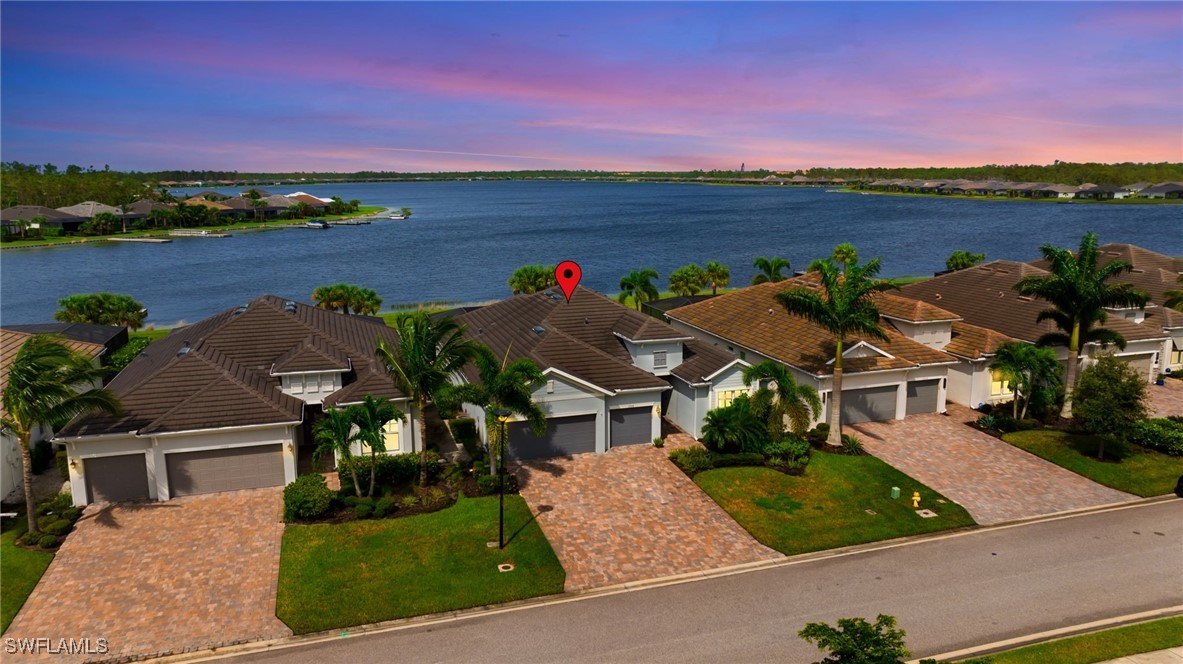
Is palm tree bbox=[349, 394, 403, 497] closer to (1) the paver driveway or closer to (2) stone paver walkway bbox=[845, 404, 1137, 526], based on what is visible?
(1) the paver driveway

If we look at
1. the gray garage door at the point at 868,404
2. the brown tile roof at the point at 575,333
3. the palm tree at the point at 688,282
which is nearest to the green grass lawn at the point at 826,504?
the gray garage door at the point at 868,404

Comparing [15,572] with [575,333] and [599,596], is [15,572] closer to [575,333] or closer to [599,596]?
[599,596]

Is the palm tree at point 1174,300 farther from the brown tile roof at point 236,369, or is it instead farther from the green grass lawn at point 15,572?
the green grass lawn at point 15,572

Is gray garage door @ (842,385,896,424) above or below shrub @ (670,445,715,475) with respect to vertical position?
above

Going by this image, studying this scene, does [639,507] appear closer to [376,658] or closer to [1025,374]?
[376,658]

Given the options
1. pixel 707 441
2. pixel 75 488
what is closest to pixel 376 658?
pixel 75 488

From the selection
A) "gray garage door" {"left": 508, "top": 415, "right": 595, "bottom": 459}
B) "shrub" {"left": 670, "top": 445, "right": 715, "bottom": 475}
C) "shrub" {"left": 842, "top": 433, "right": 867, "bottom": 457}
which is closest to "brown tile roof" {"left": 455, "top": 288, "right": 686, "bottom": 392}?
"gray garage door" {"left": 508, "top": 415, "right": 595, "bottom": 459}

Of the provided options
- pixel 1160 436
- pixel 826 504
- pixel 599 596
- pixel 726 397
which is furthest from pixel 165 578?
pixel 1160 436
